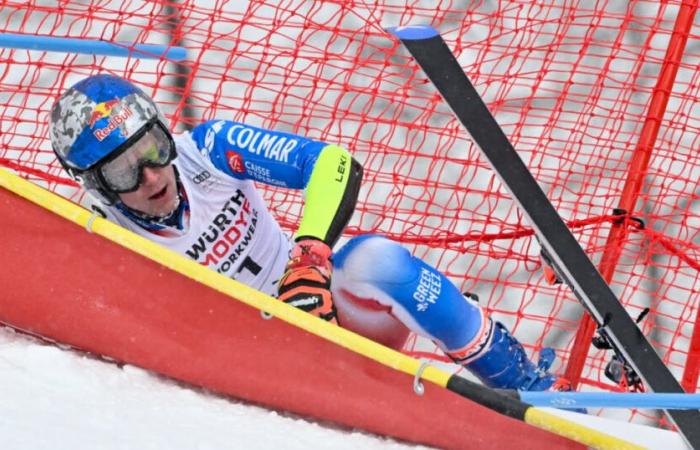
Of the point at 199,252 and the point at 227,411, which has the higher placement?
the point at 199,252

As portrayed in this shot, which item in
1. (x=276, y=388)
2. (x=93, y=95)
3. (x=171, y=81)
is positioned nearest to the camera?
(x=276, y=388)

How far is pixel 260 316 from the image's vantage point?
249 cm

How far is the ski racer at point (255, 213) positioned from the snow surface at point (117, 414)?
27 cm

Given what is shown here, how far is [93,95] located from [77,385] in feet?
2.14

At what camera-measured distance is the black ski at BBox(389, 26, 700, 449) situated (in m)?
2.84

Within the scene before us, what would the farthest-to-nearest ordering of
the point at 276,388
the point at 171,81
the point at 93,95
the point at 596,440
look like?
1. the point at 171,81
2. the point at 93,95
3. the point at 276,388
4. the point at 596,440

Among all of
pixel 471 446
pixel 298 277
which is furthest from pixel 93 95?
pixel 471 446

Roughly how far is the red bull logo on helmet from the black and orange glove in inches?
18.1

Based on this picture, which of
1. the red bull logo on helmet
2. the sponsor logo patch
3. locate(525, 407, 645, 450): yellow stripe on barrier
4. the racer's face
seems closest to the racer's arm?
the sponsor logo patch

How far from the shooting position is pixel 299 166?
2.86 m

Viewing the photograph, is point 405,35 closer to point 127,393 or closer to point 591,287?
point 591,287

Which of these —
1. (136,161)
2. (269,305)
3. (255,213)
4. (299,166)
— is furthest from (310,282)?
(255,213)

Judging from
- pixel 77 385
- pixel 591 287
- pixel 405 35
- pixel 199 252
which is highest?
pixel 405 35

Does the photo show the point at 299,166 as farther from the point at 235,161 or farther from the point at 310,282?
the point at 310,282
